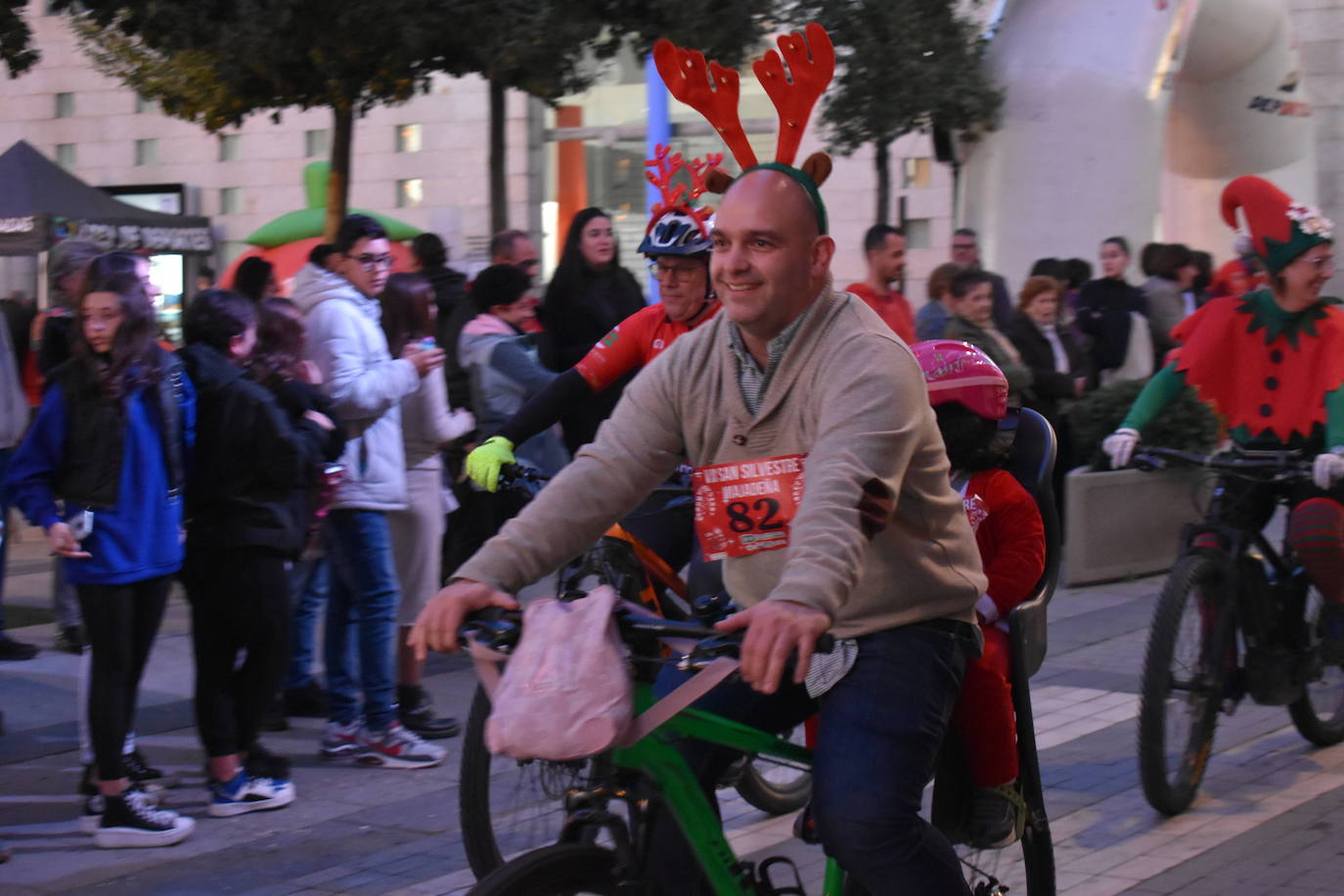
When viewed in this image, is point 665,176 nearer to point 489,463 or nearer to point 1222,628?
point 489,463

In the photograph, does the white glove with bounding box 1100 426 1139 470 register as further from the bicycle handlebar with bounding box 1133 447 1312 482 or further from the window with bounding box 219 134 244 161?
the window with bounding box 219 134 244 161

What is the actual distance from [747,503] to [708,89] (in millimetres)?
876

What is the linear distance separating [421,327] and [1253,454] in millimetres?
2983

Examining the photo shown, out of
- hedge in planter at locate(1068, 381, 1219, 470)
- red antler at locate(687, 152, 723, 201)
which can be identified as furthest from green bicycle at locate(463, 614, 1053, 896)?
hedge in planter at locate(1068, 381, 1219, 470)

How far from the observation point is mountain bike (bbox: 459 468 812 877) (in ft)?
11.9

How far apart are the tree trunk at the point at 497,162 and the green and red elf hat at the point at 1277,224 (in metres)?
8.65

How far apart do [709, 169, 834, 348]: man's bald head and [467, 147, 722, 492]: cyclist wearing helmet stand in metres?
1.94

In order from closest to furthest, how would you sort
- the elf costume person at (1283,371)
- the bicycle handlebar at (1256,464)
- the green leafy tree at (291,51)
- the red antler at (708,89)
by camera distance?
1. the red antler at (708,89)
2. the bicycle handlebar at (1256,464)
3. the elf costume person at (1283,371)
4. the green leafy tree at (291,51)

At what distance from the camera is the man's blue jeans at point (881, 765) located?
2.94 m

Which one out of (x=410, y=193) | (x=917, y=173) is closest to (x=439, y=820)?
(x=917, y=173)

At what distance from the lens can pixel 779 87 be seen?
129 inches

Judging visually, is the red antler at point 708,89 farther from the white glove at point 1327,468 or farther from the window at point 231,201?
the window at point 231,201

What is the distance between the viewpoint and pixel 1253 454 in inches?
226

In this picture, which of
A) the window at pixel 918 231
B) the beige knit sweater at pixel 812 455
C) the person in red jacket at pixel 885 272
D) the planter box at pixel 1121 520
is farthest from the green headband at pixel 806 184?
the window at pixel 918 231
